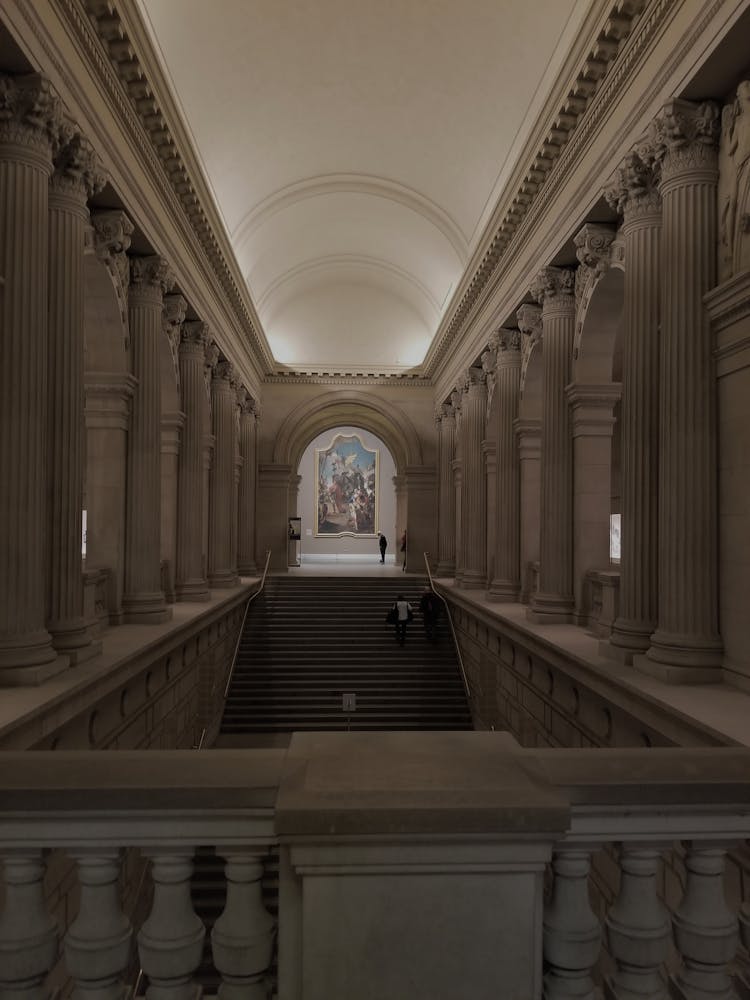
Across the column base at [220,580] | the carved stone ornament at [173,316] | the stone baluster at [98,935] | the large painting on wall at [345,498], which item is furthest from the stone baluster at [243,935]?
the large painting on wall at [345,498]

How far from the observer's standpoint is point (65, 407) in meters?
8.68

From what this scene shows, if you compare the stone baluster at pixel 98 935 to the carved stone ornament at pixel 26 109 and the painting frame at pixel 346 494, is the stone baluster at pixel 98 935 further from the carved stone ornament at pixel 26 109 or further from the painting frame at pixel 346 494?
the painting frame at pixel 346 494

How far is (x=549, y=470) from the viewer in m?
12.8

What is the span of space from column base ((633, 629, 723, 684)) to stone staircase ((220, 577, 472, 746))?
7190mm

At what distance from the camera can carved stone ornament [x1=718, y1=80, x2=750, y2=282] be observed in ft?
24.3

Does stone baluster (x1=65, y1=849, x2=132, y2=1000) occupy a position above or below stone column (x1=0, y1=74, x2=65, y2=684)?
below

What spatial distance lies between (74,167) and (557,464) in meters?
7.92

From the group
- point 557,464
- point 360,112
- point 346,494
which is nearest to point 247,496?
point 346,494

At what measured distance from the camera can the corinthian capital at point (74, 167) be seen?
28.4ft

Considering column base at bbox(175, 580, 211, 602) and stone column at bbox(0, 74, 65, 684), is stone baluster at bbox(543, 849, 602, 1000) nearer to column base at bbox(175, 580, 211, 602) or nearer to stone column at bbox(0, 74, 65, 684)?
stone column at bbox(0, 74, 65, 684)

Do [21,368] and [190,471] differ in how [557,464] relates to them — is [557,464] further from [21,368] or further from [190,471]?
[21,368]

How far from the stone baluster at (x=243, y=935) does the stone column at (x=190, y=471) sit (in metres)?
14.5

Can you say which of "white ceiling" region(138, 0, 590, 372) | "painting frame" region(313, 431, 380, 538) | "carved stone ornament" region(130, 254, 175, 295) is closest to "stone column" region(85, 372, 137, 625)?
"carved stone ornament" region(130, 254, 175, 295)

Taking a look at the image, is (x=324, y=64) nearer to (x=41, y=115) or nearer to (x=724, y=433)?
(x=41, y=115)
